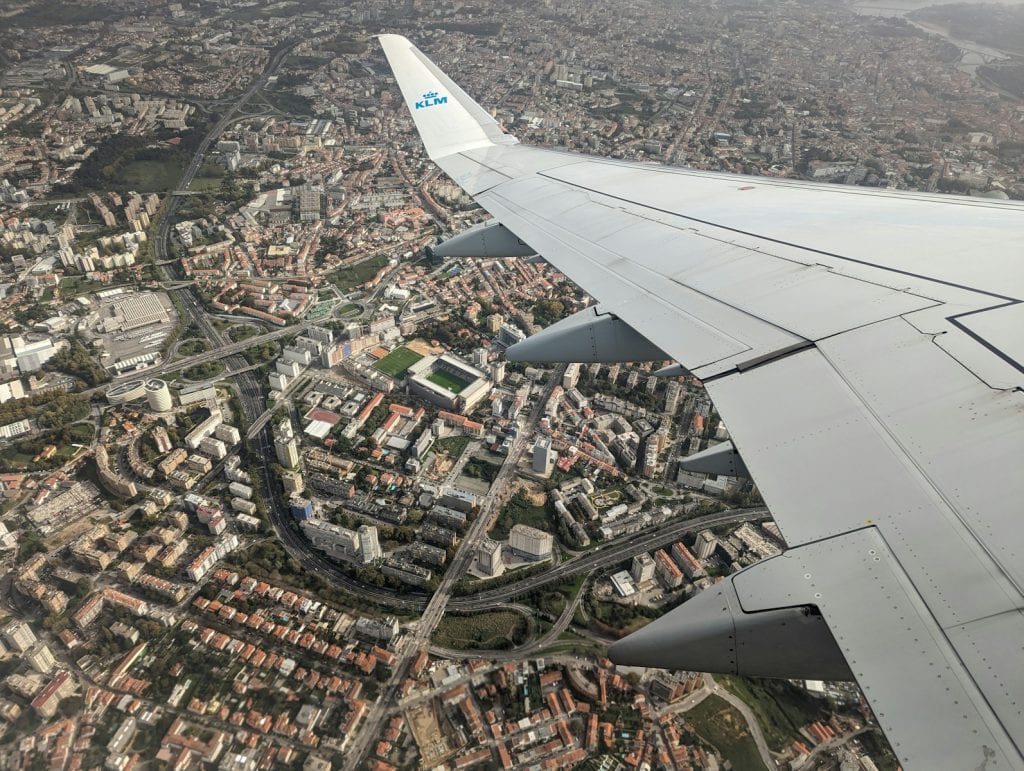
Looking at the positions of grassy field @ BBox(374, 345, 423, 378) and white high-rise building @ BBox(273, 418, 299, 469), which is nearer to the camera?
white high-rise building @ BBox(273, 418, 299, 469)

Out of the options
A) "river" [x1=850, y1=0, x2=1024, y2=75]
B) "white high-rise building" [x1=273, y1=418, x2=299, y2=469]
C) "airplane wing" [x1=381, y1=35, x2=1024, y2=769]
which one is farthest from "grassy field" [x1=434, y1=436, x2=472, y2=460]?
"river" [x1=850, y1=0, x2=1024, y2=75]

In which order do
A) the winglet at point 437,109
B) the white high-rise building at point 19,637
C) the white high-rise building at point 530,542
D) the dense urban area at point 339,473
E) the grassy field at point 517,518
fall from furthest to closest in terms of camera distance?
the grassy field at point 517,518 < the white high-rise building at point 530,542 < the white high-rise building at point 19,637 < the dense urban area at point 339,473 < the winglet at point 437,109

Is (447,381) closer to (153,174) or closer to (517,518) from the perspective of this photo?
(517,518)

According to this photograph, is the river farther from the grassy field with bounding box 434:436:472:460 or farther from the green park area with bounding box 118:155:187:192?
the green park area with bounding box 118:155:187:192

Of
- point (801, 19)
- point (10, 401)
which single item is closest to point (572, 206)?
point (10, 401)

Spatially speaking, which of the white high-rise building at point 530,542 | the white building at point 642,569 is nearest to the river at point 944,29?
the white building at point 642,569

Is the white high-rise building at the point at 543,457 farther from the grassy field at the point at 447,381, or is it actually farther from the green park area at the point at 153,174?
the green park area at the point at 153,174

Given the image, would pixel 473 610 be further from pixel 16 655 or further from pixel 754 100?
pixel 754 100
